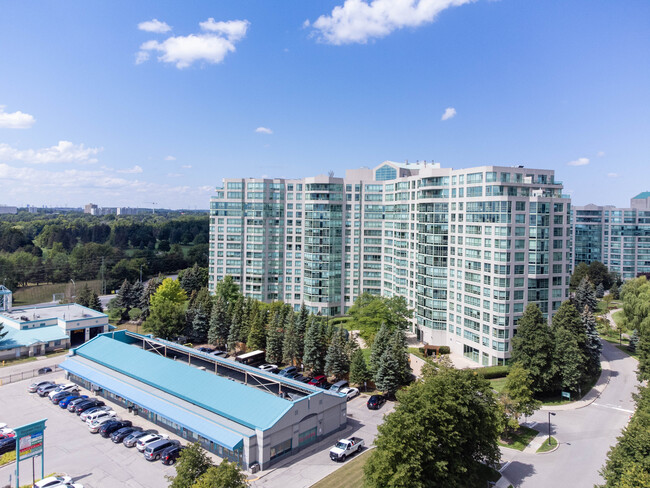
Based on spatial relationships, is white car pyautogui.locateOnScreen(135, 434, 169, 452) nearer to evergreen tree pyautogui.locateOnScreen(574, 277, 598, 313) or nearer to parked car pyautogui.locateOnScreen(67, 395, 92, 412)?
parked car pyautogui.locateOnScreen(67, 395, 92, 412)

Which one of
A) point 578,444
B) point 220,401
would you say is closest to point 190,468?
point 220,401

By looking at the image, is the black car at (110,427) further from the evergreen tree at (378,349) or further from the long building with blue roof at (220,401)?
the evergreen tree at (378,349)

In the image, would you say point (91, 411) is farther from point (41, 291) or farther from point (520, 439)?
point (41, 291)

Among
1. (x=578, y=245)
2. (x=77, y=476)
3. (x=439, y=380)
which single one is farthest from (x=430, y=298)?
(x=578, y=245)

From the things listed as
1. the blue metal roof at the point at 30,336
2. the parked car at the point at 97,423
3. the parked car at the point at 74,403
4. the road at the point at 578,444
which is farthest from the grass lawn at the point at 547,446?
the blue metal roof at the point at 30,336

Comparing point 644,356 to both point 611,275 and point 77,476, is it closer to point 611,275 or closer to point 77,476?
point 77,476

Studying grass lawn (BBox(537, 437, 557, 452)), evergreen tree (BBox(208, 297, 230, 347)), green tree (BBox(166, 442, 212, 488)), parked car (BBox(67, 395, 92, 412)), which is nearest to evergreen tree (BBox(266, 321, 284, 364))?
evergreen tree (BBox(208, 297, 230, 347))
